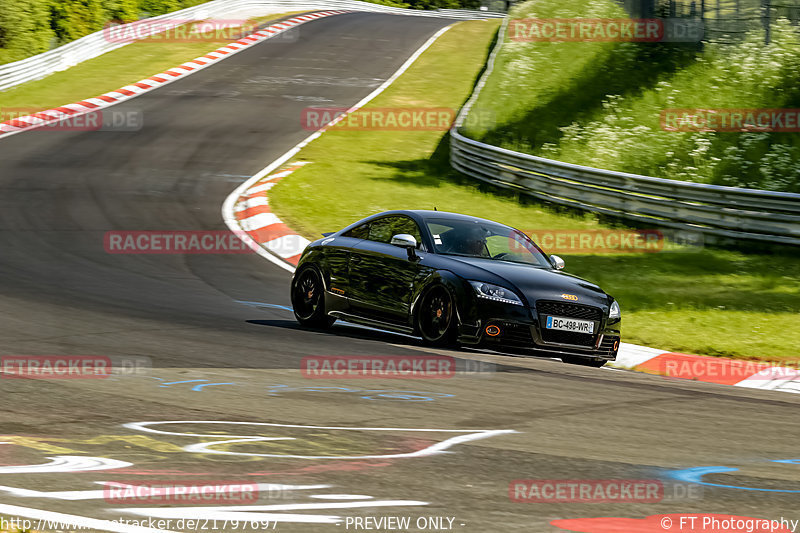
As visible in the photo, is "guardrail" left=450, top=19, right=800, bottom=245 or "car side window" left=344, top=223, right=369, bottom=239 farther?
"guardrail" left=450, top=19, right=800, bottom=245

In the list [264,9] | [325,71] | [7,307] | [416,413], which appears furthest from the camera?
[264,9]

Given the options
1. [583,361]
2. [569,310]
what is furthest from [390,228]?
[583,361]

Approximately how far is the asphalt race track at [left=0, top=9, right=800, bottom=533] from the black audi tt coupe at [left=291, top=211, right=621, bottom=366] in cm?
27

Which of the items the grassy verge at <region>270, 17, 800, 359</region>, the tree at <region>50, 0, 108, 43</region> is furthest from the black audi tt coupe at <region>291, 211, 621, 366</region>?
the tree at <region>50, 0, 108, 43</region>

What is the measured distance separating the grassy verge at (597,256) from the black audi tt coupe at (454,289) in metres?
1.69

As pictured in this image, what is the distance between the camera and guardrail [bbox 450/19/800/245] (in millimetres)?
17312

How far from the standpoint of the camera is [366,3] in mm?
55500

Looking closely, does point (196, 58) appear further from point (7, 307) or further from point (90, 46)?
point (7, 307)

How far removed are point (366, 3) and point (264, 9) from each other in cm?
885

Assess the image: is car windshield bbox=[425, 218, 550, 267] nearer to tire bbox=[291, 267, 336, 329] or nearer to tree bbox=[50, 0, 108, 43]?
tire bbox=[291, 267, 336, 329]

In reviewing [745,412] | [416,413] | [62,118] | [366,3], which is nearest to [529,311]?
[745,412]

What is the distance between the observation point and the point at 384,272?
11.2 metres

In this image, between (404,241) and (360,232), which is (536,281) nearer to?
(404,241)

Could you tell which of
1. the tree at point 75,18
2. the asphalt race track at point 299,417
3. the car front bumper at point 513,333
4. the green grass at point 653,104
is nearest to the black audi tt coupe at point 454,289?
the car front bumper at point 513,333
